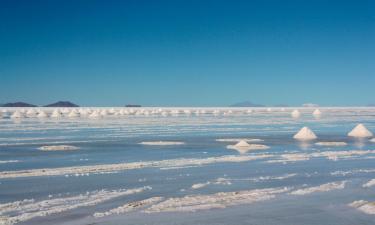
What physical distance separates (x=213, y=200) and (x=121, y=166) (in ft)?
16.0

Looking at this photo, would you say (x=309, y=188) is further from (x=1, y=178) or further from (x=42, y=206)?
(x=1, y=178)

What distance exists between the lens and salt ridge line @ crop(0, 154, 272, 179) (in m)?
11.5

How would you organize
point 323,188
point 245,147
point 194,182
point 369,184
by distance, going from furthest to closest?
point 245,147
point 194,182
point 369,184
point 323,188

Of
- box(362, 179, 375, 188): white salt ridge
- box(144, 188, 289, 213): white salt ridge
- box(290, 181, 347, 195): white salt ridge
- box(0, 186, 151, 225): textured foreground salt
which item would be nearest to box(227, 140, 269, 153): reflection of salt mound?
box(362, 179, 375, 188): white salt ridge

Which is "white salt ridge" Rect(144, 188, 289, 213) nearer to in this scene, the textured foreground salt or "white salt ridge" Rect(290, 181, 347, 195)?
"white salt ridge" Rect(290, 181, 347, 195)

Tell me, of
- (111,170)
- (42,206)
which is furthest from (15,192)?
(111,170)

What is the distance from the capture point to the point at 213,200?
8.38m

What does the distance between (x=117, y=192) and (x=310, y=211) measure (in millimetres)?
3283

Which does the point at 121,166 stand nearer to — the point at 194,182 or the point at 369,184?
the point at 194,182

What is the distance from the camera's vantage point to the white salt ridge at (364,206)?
7569 millimetres

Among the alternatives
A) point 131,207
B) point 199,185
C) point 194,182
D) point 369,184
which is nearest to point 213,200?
point 131,207

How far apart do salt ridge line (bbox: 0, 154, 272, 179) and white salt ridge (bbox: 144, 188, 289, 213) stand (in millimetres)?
3849

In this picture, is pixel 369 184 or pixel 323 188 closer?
pixel 323 188

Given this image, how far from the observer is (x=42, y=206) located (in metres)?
7.80
